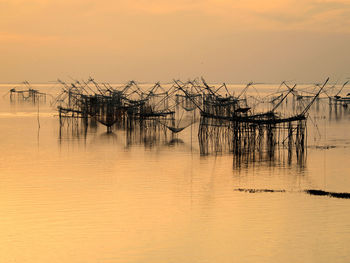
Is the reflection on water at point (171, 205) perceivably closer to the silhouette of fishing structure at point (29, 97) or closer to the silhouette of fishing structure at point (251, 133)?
the silhouette of fishing structure at point (251, 133)

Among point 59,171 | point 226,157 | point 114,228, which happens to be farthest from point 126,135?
point 114,228

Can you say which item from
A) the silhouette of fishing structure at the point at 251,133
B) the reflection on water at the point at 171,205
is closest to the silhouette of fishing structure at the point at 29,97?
the silhouette of fishing structure at the point at 251,133

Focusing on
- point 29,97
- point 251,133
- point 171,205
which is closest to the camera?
point 171,205

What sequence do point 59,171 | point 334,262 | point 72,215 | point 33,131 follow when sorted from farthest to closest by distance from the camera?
point 33,131 < point 59,171 < point 72,215 < point 334,262

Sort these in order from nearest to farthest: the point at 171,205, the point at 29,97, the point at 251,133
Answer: the point at 171,205 < the point at 251,133 < the point at 29,97

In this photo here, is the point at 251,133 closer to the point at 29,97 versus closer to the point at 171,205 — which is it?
the point at 171,205

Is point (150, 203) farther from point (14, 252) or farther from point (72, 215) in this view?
point (14, 252)

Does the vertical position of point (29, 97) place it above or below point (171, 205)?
above

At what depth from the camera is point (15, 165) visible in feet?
61.3

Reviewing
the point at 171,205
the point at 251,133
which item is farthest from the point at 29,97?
the point at 171,205

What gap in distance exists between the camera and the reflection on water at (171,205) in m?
9.65

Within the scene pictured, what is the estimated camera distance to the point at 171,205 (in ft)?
42.3

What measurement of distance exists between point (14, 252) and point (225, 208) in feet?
14.7

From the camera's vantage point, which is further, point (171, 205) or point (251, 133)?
point (251, 133)
